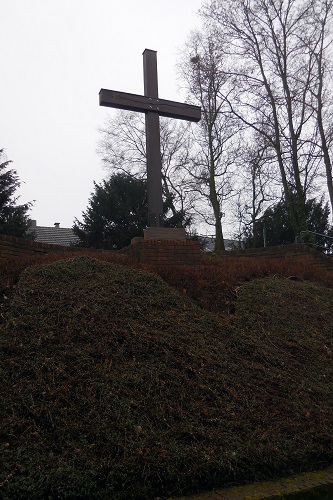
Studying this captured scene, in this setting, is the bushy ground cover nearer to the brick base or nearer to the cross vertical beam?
the brick base

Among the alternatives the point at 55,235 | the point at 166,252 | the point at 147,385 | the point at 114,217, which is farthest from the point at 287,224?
the point at 147,385

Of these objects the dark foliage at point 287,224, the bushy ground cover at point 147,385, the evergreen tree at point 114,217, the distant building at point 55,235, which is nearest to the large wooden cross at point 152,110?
the bushy ground cover at point 147,385

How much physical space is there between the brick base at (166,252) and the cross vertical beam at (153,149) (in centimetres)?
78

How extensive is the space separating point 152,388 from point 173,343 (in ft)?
2.41

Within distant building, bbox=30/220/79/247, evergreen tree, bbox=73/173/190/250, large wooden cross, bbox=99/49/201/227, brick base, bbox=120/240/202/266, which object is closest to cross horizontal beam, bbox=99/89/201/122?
large wooden cross, bbox=99/49/201/227

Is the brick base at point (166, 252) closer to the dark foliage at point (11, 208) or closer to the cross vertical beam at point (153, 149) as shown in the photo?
the cross vertical beam at point (153, 149)

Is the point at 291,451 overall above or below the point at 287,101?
below

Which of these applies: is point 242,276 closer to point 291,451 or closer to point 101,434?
point 291,451

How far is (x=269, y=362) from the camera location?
495 cm

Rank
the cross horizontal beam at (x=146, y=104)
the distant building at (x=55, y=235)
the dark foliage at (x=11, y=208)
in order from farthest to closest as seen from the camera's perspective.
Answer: the distant building at (x=55, y=235) < the dark foliage at (x=11, y=208) < the cross horizontal beam at (x=146, y=104)

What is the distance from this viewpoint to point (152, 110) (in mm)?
8711

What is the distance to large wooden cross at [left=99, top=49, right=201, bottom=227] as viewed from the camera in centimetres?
840

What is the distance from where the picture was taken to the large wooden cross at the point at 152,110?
8.40 meters

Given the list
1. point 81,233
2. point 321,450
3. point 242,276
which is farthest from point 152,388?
point 81,233
